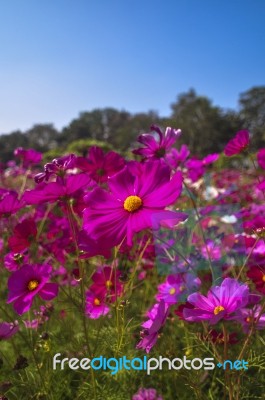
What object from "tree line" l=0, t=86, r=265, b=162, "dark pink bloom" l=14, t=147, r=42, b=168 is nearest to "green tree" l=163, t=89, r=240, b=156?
"tree line" l=0, t=86, r=265, b=162

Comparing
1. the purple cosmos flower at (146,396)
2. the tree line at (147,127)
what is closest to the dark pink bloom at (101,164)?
the purple cosmos flower at (146,396)

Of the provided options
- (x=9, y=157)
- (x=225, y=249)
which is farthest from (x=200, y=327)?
(x=9, y=157)

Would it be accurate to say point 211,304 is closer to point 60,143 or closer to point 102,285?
point 102,285

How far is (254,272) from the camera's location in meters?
0.98

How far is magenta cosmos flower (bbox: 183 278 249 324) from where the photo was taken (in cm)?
67

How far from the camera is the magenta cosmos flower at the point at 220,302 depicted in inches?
26.6

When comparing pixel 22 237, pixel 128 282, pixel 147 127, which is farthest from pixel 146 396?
pixel 147 127

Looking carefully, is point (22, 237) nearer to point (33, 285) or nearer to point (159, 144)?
point (33, 285)

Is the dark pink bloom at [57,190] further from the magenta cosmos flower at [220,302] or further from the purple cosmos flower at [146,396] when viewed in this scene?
the purple cosmos flower at [146,396]

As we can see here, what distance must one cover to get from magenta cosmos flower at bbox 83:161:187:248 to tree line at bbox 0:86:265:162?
67.1 ft

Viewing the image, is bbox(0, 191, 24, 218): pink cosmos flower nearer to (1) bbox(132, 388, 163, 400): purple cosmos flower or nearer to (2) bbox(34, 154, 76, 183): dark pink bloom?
(2) bbox(34, 154, 76, 183): dark pink bloom

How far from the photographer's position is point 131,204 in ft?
2.32

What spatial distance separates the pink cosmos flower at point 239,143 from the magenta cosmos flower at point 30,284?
2.26 ft

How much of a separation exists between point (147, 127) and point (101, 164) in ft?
96.5
